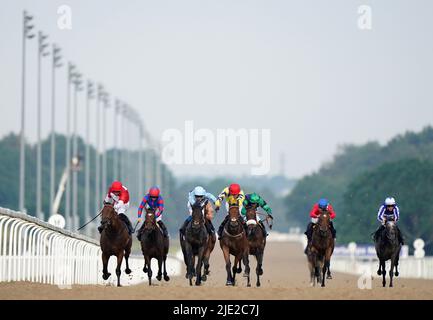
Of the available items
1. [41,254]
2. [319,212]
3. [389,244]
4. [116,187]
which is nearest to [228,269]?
[116,187]

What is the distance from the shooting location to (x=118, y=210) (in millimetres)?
27875

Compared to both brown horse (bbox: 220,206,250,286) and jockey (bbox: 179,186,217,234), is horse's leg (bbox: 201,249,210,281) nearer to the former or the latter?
jockey (bbox: 179,186,217,234)

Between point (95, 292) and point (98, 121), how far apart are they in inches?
2621

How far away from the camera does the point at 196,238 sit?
28.4 meters

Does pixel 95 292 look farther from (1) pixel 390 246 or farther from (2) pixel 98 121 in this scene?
(2) pixel 98 121

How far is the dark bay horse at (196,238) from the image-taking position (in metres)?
27.8

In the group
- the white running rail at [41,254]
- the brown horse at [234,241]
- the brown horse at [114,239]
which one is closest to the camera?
the white running rail at [41,254]

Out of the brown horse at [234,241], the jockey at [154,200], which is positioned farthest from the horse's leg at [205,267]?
the jockey at [154,200]

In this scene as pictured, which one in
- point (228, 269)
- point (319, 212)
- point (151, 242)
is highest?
point (319, 212)

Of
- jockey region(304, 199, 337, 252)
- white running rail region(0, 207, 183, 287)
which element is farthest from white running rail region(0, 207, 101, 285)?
jockey region(304, 199, 337, 252)

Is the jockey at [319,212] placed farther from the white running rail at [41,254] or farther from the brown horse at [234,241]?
the white running rail at [41,254]

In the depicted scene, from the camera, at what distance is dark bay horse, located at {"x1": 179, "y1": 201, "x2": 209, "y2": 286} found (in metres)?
27.8

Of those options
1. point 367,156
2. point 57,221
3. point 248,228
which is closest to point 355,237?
point 57,221

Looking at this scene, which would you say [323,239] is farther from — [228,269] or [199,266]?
[199,266]
